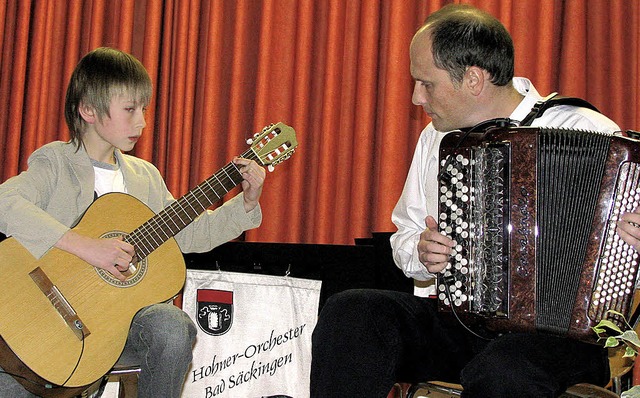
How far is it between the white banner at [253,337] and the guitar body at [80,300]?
517 millimetres

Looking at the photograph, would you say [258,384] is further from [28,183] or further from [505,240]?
[505,240]

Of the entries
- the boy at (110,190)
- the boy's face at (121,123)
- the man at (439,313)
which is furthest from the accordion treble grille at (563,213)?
the boy's face at (121,123)

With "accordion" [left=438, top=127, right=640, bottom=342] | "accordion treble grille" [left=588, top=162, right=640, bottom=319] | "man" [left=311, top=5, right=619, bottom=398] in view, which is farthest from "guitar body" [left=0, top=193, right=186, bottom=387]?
"accordion treble grille" [left=588, top=162, right=640, bottom=319]

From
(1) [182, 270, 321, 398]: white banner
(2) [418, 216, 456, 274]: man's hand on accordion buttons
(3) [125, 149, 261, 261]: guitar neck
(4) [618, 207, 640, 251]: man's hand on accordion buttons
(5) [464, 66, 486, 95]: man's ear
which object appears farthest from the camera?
(1) [182, 270, 321, 398]: white banner

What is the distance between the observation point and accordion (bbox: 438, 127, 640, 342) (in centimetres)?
171

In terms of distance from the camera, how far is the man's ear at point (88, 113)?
2.62 metres

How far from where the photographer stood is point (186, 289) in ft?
9.77

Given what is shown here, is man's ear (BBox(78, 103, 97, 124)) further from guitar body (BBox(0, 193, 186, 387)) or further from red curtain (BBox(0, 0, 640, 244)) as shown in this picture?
red curtain (BBox(0, 0, 640, 244))

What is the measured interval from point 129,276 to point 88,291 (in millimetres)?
134

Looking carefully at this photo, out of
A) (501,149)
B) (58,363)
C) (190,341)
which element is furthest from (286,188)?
(501,149)

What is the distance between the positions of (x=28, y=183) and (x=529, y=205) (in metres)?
1.56

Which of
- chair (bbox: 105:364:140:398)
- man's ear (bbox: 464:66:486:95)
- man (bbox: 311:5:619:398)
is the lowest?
chair (bbox: 105:364:140:398)

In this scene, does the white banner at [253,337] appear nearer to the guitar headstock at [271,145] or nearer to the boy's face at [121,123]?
the guitar headstock at [271,145]

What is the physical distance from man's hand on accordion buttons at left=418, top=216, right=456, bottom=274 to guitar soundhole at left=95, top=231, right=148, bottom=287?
0.99m
